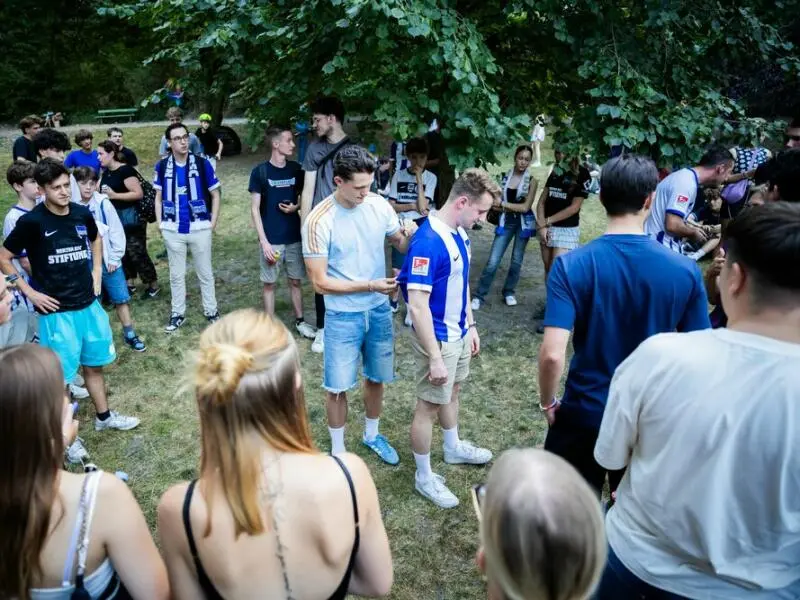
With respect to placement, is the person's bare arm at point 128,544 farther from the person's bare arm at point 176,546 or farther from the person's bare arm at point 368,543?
the person's bare arm at point 368,543

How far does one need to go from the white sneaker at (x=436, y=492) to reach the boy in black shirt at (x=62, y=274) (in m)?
2.35

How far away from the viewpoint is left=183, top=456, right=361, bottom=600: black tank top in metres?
1.50

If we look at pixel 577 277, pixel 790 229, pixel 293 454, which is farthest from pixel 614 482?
pixel 293 454

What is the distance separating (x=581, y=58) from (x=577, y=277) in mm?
3615

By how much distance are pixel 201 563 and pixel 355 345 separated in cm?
234

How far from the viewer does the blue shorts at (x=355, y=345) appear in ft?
12.3

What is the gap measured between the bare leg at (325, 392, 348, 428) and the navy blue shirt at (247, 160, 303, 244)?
2545 millimetres

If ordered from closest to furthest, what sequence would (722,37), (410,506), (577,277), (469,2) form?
(577,277) < (410,506) < (722,37) < (469,2)

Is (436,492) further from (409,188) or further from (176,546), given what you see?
(409,188)

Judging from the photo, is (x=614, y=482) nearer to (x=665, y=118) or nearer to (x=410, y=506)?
(x=410, y=506)

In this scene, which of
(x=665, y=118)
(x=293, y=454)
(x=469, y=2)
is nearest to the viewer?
(x=293, y=454)

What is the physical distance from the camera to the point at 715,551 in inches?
64.6

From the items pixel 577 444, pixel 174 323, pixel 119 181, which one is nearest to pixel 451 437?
pixel 577 444

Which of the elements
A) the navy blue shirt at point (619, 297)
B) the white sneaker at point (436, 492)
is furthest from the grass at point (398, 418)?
the navy blue shirt at point (619, 297)
